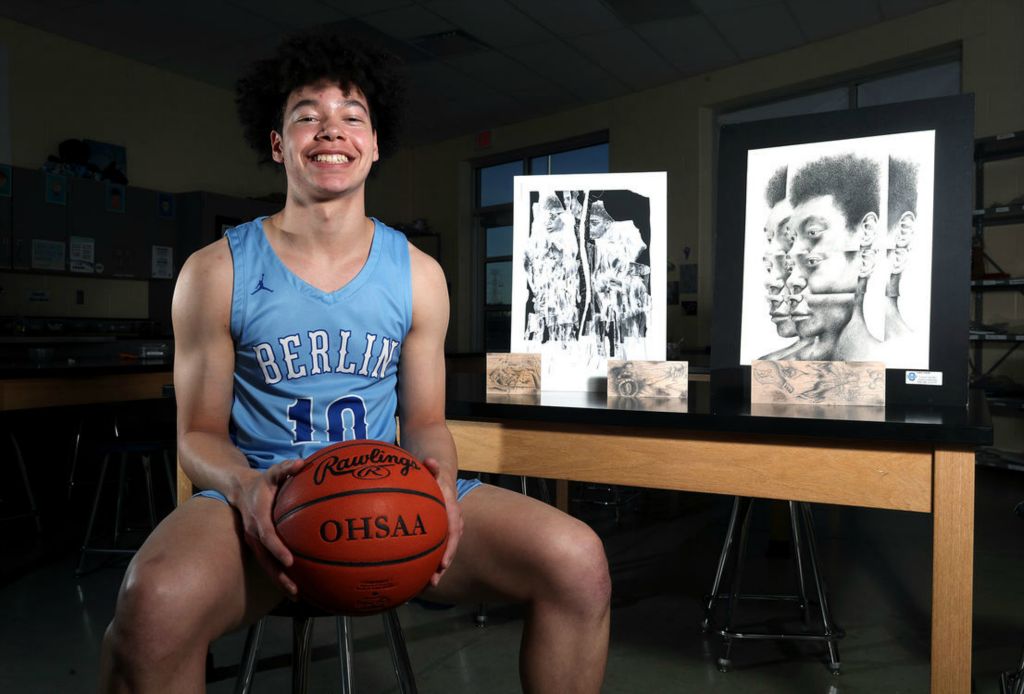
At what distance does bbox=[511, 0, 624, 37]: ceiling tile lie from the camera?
5477mm

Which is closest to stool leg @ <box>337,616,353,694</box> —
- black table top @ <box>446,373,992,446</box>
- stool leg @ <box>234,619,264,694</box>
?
stool leg @ <box>234,619,264,694</box>

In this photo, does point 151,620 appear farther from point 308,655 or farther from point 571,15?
point 571,15

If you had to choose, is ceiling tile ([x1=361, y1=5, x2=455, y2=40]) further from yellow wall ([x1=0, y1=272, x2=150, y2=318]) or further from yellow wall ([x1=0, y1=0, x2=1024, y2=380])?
yellow wall ([x1=0, y1=272, x2=150, y2=318])

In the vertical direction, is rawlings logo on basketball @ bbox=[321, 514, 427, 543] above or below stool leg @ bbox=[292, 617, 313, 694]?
above

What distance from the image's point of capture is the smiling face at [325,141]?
1341 mm

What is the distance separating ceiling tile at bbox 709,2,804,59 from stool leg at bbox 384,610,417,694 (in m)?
5.59

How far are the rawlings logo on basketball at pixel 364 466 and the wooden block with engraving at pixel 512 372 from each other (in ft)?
2.35

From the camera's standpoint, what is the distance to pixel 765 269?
65.9 inches

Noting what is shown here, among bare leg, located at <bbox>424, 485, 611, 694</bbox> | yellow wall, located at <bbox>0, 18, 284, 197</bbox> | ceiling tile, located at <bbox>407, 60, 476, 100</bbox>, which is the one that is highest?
ceiling tile, located at <bbox>407, 60, 476, 100</bbox>

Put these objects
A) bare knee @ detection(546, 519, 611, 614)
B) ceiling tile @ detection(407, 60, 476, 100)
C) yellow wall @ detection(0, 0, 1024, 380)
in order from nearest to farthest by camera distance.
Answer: bare knee @ detection(546, 519, 611, 614) → yellow wall @ detection(0, 0, 1024, 380) → ceiling tile @ detection(407, 60, 476, 100)

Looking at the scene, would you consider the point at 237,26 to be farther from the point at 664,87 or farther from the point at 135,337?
the point at 664,87

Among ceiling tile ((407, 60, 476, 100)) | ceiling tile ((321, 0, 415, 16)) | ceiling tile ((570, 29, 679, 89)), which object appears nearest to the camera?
ceiling tile ((321, 0, 415, 16))

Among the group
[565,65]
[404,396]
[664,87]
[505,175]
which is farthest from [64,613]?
[505,175]

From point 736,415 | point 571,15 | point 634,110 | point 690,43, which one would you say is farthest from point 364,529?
point 634,110
